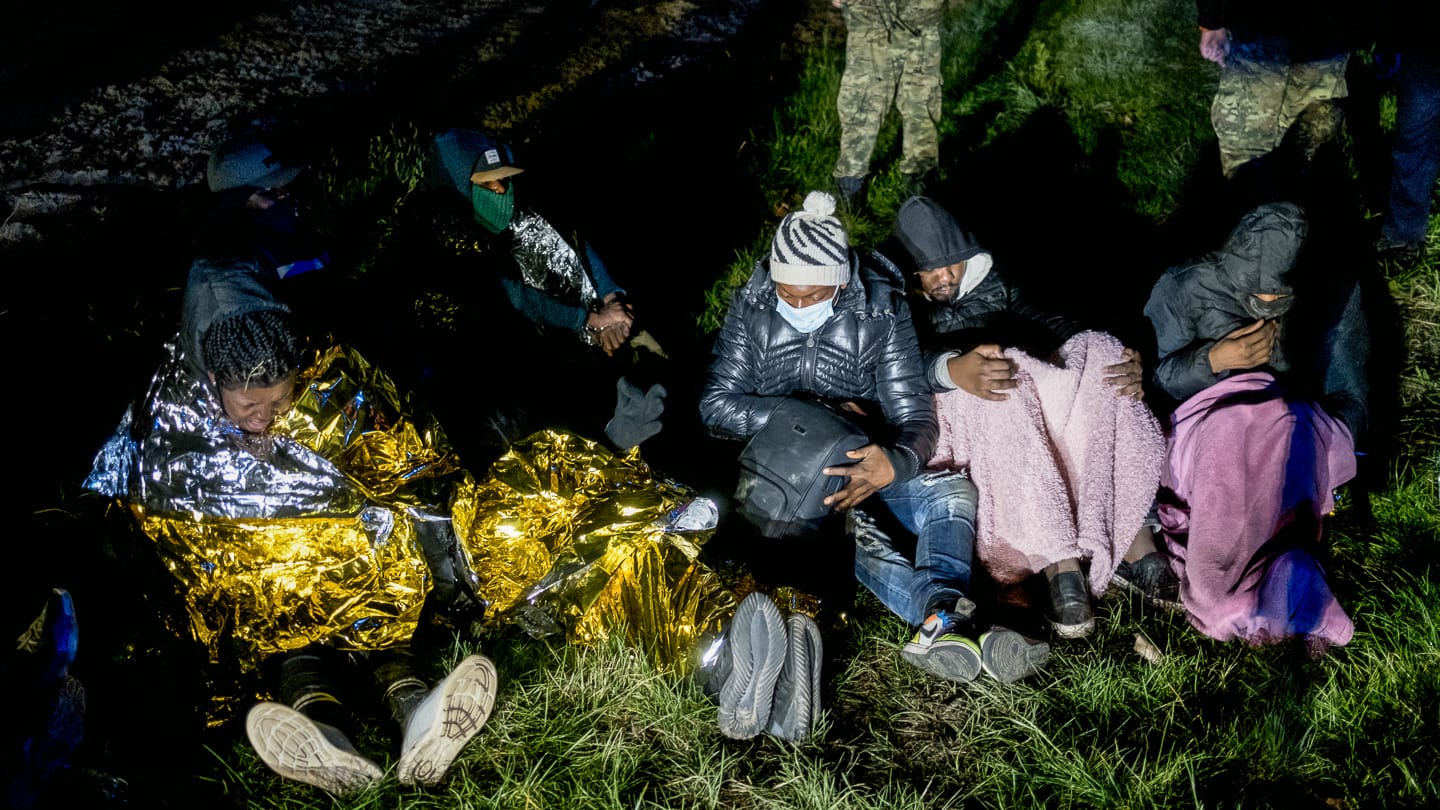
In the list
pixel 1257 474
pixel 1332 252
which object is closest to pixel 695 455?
pixel 1257 474

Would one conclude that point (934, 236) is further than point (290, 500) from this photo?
Yes

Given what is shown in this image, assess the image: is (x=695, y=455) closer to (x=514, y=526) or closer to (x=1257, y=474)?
(x=514, y=526)

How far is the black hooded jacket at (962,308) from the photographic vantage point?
3.88 m

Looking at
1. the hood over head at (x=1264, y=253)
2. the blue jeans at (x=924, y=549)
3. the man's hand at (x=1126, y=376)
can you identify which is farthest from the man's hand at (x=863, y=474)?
the hood over head at (x=1264, y=253)

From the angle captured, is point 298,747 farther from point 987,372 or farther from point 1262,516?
point 1262,516

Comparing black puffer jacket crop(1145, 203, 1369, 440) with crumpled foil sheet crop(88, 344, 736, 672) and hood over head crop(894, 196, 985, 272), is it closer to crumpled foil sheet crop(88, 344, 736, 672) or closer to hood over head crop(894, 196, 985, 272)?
hood over head crop(894, 196, 985, 272)

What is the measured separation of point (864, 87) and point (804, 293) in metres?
2.33

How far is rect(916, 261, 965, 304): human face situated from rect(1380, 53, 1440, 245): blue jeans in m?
2.44

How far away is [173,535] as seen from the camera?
321 cm

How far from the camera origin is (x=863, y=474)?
3504mm

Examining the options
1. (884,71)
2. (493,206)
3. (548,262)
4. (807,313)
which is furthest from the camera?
(884,71)

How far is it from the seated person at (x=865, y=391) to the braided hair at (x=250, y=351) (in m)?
1.49

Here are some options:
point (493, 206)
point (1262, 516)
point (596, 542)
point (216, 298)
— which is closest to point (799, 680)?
point (596, 542)

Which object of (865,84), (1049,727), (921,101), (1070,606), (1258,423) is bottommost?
(1049,727)
